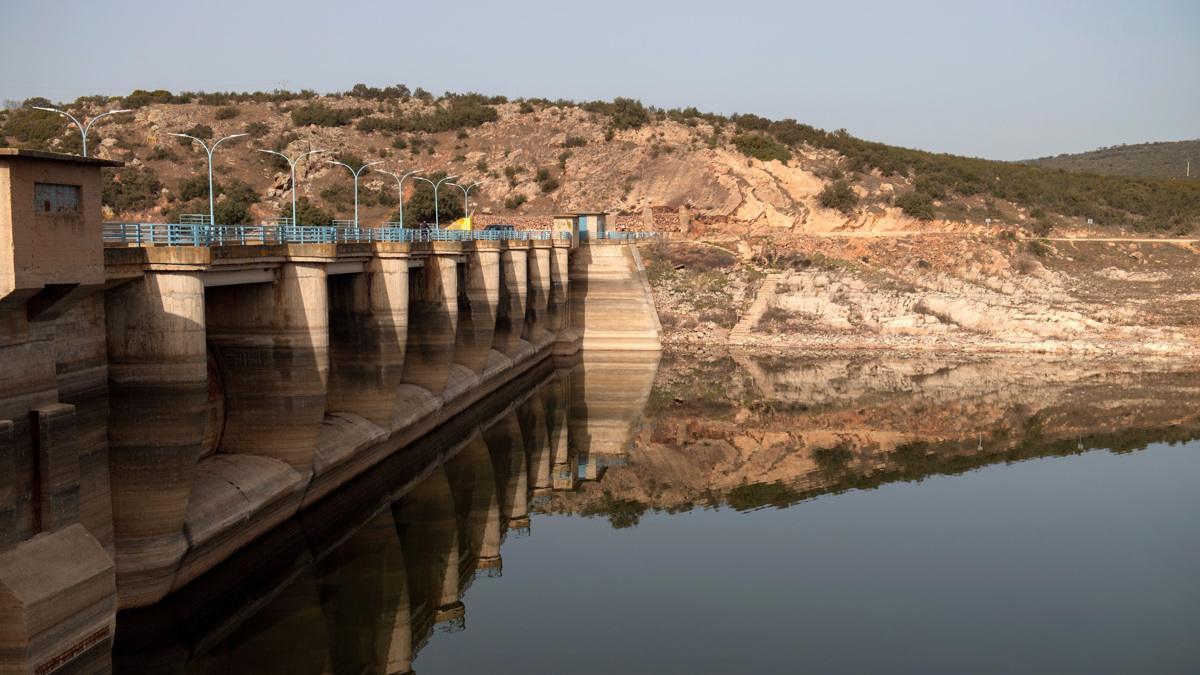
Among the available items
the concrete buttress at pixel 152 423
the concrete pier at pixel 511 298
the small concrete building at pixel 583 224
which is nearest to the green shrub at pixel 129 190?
the small concrete building at pixel 583 224

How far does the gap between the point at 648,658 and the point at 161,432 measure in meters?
10.1

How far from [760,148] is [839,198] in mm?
9495

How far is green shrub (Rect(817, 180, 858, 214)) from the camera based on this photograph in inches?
3110

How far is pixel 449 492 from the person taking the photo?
1257 inches

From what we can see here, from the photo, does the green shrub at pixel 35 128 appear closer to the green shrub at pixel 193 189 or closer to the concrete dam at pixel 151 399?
the green shrub at pixel 193 189

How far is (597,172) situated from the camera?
86.1m

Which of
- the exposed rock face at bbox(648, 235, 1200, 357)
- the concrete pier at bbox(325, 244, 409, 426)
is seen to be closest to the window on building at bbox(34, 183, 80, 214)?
the concrete pier at bbox(325, 244, 409, 426)

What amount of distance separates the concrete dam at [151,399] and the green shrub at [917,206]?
2074 inches

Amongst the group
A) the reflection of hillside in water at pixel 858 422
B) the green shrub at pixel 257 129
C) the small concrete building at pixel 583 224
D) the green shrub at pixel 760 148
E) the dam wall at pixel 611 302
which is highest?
the green shrub at pixel 257 129

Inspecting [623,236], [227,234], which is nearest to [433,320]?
[227,234]

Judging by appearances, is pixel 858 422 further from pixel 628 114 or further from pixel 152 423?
pixel 628 114

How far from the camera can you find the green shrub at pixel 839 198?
79.0 metres

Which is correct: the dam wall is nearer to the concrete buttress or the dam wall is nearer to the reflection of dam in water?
the reflection of dam in water

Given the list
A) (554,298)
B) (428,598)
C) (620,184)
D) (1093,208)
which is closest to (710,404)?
(554,298)
